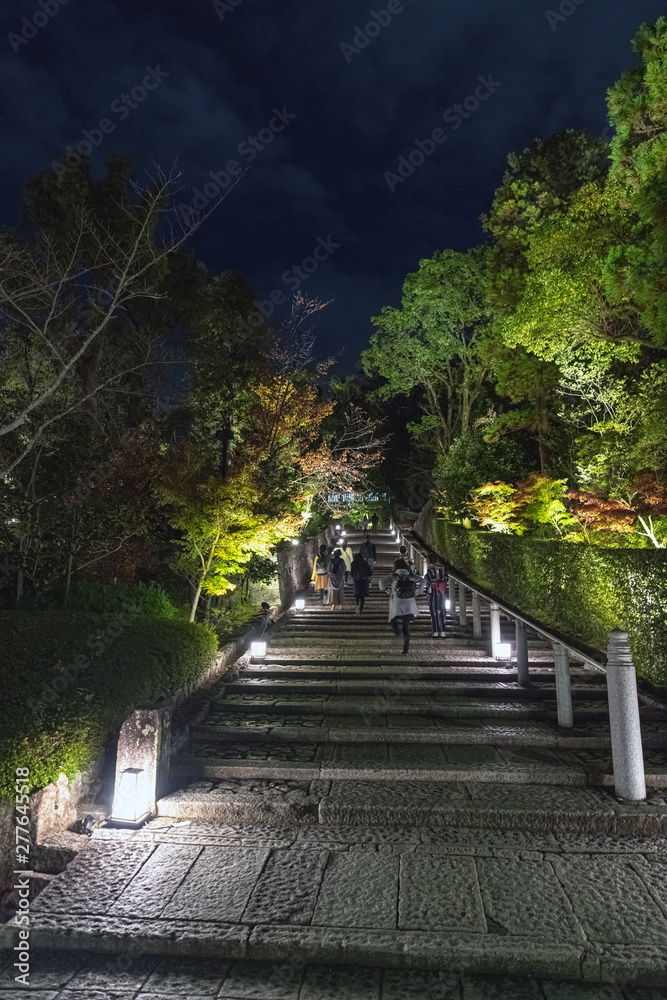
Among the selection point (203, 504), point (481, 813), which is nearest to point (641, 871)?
point (481, 813)

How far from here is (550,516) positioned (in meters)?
13.0

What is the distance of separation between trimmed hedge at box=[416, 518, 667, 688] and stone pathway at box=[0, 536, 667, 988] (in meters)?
1.06

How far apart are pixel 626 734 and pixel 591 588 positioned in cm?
428

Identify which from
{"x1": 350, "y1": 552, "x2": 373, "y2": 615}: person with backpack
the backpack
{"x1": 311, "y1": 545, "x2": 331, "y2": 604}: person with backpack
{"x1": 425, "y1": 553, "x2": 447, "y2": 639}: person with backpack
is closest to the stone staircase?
the backpack

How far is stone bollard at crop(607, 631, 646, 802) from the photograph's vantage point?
4562mm

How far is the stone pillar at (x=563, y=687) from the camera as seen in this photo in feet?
19.2

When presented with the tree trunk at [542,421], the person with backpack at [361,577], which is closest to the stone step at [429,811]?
the person with backpack at [361,577]

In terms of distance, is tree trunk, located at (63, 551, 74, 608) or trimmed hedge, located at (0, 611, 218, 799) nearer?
trimmed hedge, located at (0, 611, 218, 799)

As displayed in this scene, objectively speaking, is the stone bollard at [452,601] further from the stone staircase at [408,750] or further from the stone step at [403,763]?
the stone step at [403,763]

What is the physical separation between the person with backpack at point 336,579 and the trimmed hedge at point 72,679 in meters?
7.47

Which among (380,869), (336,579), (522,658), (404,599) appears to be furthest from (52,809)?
(336,579)

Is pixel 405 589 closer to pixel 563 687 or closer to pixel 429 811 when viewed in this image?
pixel 563 687

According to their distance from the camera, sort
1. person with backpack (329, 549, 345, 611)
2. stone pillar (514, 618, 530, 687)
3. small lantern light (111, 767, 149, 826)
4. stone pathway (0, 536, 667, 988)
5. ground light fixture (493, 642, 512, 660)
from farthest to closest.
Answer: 1. person with backpack (329, 549, 345, 611)
2. ground light fixture (493, 642, 512, 660)
3. stone pillar (514, 618, 530, 687)
4. small lantern light (111, 767, 149, 826)
5. stone pathway (0, 536, 667, 988)

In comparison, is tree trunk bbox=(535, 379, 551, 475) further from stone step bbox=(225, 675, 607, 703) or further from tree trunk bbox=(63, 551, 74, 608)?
tree trunk bbox=(63, 551, 74, 608)
